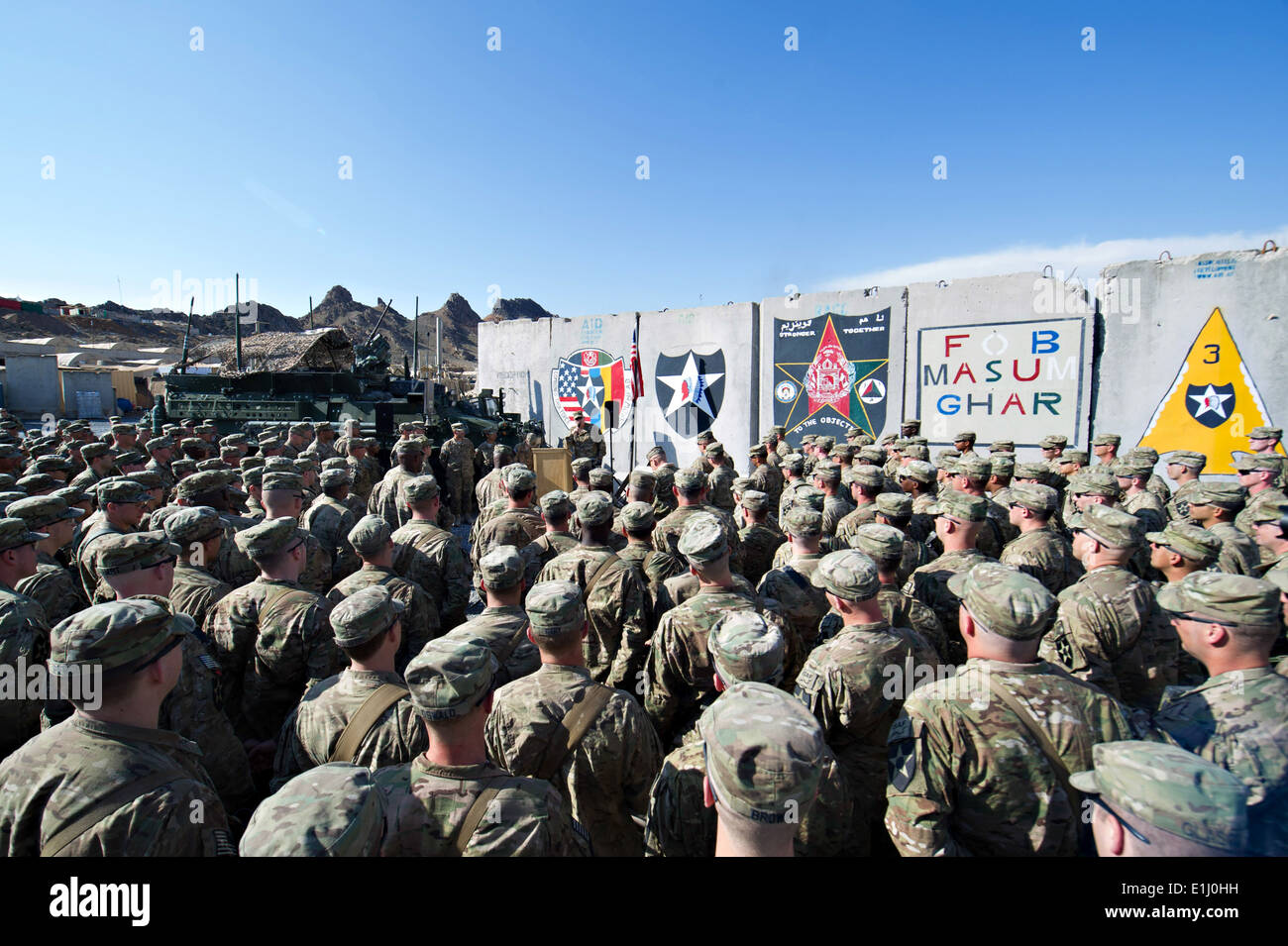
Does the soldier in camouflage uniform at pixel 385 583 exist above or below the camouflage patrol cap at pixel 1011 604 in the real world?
below

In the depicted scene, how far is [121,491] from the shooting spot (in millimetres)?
4582

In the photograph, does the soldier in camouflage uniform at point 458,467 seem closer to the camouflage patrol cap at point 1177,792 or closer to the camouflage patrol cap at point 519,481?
the camouflage patrol cap at point 519,481

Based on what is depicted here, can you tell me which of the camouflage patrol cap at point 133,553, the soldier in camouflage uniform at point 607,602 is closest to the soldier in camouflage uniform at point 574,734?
Result: the soldier in camouflage uniform at point 607,602

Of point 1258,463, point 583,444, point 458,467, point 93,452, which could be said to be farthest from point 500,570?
point 583,444

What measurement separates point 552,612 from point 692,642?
0.89m

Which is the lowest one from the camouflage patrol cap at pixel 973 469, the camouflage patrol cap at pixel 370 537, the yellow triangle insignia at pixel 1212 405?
the camouflage patrol cap at pixel 370 537

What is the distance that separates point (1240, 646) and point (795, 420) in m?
11.9

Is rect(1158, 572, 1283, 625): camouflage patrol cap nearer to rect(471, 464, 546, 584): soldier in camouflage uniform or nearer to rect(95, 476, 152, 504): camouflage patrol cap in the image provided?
rect(471, 464, 546, 584): soldier in camouflage uniform

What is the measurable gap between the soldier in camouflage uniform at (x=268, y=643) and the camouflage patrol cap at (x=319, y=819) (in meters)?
2.10

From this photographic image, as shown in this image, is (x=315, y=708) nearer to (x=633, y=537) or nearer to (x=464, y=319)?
(x=633, y=537)

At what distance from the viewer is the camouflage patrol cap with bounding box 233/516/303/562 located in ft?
11.5

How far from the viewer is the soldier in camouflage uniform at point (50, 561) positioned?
149 inches
